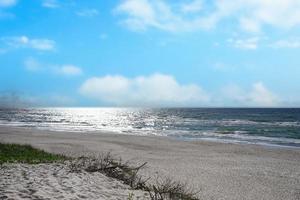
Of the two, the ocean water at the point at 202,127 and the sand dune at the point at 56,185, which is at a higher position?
the sand dune at the point at 56,185

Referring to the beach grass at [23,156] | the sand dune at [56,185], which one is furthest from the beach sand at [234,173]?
the beach grass at [23,156]

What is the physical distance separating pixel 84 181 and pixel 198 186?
17.9 ft

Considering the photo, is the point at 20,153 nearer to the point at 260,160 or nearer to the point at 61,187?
the point at 61,187

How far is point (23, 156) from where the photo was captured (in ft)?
53.7

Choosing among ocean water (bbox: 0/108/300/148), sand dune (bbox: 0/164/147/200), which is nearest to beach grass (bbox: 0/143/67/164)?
sand dune (bbox: 0/164/147/200)

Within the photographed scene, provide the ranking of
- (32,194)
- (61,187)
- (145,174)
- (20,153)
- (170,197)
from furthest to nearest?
(20,153), (145,174), (170,197), (61,187), (32,194)

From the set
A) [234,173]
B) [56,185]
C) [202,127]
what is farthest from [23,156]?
[202,127]

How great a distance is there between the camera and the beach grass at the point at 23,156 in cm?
1482

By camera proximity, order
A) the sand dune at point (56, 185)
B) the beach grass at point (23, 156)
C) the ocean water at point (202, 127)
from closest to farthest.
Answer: the sand dune at point (56, 185)
the beach grass at point (23, 156)
the ocean water at point (202, 127)

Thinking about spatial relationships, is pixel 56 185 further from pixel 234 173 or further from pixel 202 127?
pixel 202 127

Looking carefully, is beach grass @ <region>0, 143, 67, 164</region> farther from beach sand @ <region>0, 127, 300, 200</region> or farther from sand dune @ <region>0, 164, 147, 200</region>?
beach sand @ <region>0, 127, 300, 200</region>

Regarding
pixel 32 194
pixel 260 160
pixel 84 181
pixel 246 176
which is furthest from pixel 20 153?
pixel 260 160

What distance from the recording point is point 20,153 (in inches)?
675

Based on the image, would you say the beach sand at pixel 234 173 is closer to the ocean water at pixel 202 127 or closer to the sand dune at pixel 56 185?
the sand dune at pixel 56 185
